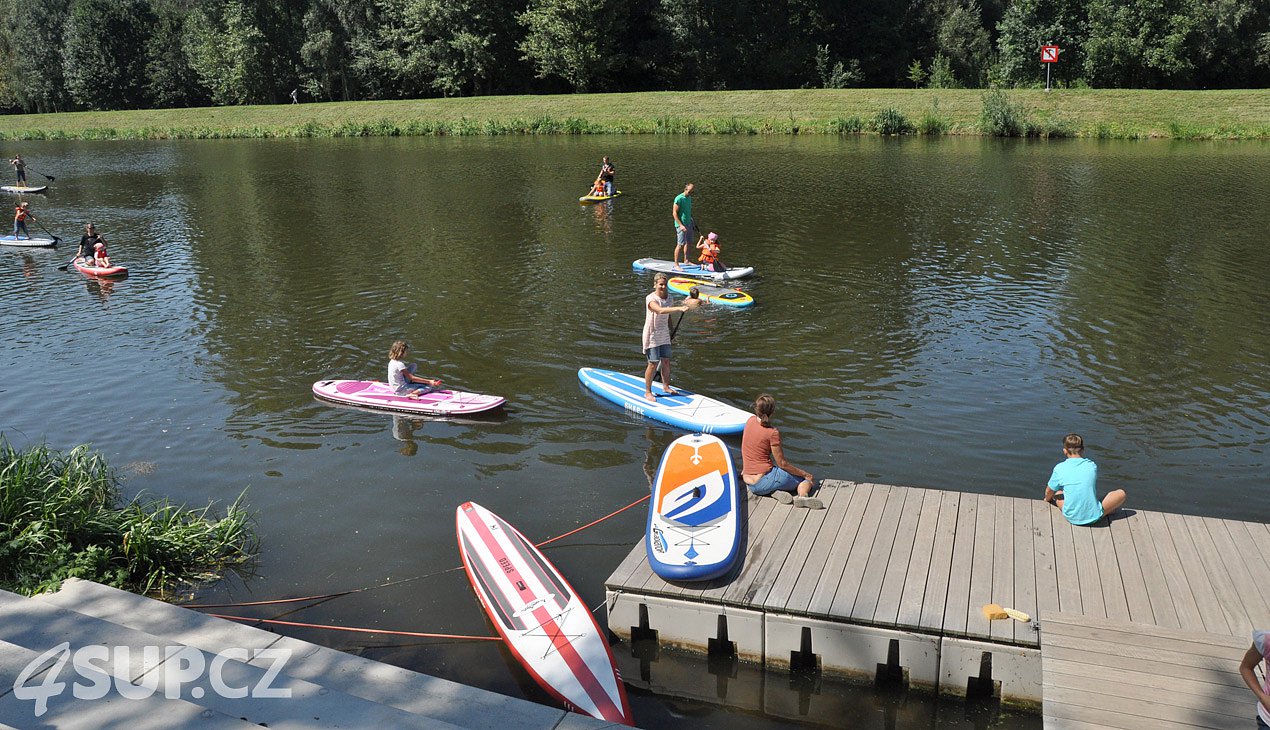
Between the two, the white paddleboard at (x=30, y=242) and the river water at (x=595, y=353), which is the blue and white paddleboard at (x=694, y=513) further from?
the white paddleboard at (x=30, y=242)

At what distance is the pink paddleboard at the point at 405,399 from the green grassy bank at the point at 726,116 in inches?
1632

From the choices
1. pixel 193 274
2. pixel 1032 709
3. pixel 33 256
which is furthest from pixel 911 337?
pixel 33 256

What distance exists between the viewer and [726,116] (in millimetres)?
55656

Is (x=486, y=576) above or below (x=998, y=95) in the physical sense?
below

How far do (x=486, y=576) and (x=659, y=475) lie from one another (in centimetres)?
232

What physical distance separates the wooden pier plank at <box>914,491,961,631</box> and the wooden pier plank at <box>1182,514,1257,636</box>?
2123 mm

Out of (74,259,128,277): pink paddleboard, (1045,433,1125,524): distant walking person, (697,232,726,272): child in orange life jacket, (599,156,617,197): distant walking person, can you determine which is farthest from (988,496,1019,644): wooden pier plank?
(599,156,617,197): distant walking person

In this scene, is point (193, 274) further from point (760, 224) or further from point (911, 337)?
point (911, 337)

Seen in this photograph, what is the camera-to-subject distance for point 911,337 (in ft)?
57.1

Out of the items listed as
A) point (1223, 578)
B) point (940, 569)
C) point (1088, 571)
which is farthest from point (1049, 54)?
point (940, 569)

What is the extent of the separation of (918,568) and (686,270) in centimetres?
1406

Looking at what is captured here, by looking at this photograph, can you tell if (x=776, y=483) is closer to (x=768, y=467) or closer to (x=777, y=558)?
(x=768, y=467)

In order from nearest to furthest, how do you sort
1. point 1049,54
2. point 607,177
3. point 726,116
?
1. point 607,177
2. point 1049,54
3. point 726,116

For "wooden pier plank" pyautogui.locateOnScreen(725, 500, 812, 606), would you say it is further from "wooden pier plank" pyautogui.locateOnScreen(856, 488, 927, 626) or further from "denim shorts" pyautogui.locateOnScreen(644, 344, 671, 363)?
"denim shorts" pyautogui.locateOnScreen(644, 344, 671, 363)
